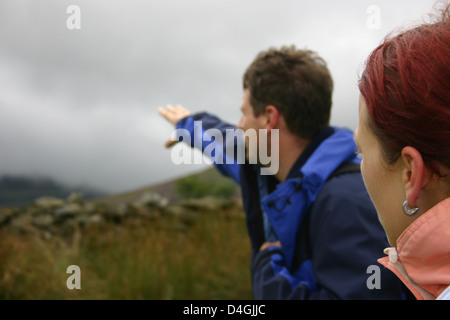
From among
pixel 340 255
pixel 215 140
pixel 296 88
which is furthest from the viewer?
pixel 215 140

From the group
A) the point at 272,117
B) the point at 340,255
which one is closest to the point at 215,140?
the point at 272,117

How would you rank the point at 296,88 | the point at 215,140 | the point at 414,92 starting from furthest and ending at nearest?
the point at 215,140 → the point at 296,88 → the point at 414,92

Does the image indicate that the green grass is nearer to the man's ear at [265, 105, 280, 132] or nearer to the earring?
the man's ear at [265, 105, 280, 132]

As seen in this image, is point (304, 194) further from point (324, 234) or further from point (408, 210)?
point (408, 210)

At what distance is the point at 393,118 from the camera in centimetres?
120

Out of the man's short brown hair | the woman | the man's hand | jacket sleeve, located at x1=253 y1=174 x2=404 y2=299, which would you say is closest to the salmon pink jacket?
the woman

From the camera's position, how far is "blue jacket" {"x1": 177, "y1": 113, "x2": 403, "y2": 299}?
6.51 feet

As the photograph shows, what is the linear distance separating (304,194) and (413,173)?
111 centimetres

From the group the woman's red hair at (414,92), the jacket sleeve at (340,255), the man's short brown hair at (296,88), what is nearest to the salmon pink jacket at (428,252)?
the woman's red hair at (414,92)

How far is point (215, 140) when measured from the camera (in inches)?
142

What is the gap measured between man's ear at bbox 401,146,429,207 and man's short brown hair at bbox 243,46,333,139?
164cm

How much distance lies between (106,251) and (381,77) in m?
4.96
